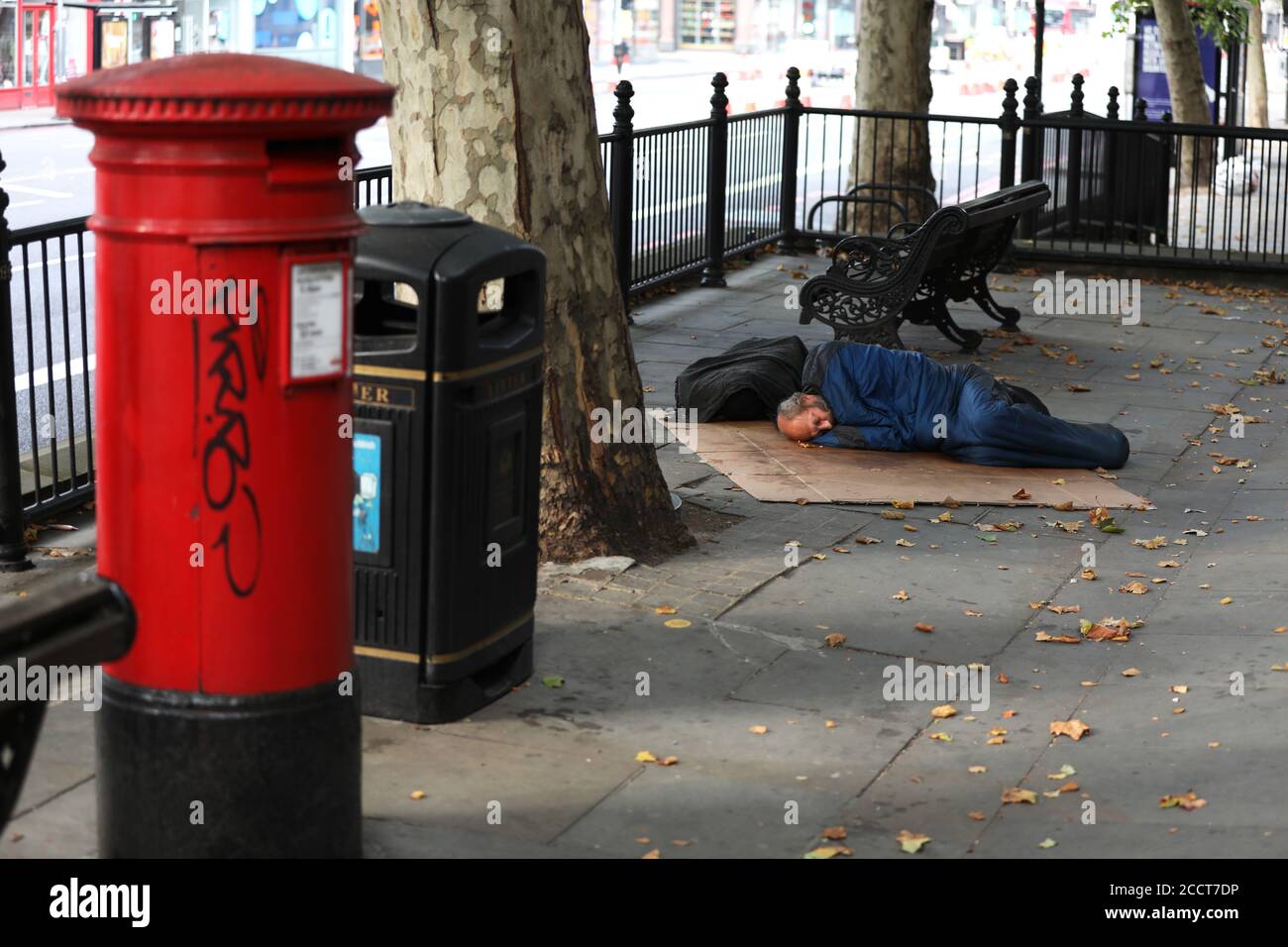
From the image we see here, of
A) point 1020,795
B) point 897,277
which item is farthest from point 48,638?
point 897,277

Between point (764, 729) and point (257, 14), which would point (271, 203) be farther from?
point (257, 14)

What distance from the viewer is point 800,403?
29.2 ft

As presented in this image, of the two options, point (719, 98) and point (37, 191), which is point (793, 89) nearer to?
point (719, 98)

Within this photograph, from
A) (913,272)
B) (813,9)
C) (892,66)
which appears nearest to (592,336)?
(913,272)

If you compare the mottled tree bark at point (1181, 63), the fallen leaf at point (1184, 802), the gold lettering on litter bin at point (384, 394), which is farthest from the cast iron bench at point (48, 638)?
the mottled tree bark at point (1181, 63)

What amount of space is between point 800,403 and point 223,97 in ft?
18.1

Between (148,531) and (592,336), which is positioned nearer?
(148,531)

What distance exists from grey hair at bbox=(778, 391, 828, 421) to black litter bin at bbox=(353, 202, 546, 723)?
359cm

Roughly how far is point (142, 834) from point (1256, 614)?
4.17 m

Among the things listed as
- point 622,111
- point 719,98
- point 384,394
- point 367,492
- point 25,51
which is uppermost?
point 25,51

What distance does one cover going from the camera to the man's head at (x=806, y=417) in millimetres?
8875

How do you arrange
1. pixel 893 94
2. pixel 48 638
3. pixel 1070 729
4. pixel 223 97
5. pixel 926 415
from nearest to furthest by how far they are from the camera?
pixel 48 638, pixel 223 97, pixel 1070 729, pixel 926 415, pixel 893 94

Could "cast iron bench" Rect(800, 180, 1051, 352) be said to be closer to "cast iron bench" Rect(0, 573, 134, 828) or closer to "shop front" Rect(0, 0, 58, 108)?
"cast iron bench" Rect(0, 573, 134, 828)

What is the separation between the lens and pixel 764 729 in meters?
5.33
